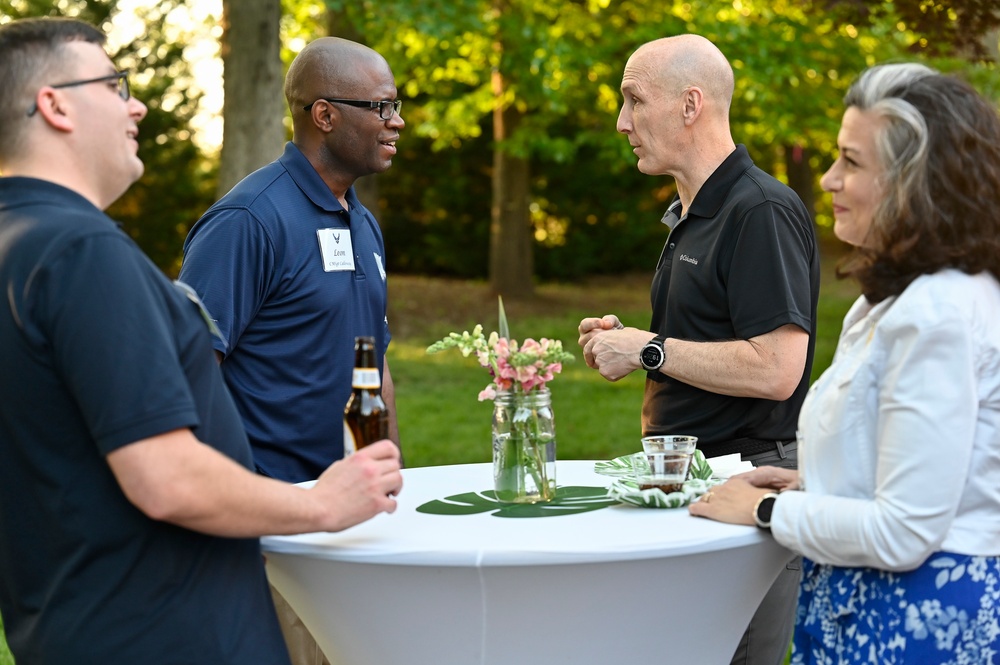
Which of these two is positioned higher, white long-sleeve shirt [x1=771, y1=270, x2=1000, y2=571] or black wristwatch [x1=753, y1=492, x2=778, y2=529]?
white long-sleeve shirt [x1=771, y1=270, x2=1000, y2=571]

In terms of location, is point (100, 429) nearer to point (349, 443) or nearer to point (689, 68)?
point (349, 443)

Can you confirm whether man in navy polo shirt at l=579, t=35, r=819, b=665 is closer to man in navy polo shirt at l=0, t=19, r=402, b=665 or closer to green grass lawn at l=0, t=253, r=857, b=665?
man in navy polo shirt at l=0, t=19, r=402, b=665

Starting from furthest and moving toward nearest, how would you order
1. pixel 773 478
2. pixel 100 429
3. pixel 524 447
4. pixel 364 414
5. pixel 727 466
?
pixel 727 466, pixel 524 447, pixel 773 478, pixel 364 414, pixel 100 429

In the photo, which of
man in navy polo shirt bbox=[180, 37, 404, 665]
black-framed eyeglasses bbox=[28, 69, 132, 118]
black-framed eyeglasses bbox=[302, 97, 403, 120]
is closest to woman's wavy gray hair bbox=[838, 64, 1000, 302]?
black-framed eyeglasses bbox=[28, 69, 132, 118]

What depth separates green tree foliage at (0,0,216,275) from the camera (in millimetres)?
13969

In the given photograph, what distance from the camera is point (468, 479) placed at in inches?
125

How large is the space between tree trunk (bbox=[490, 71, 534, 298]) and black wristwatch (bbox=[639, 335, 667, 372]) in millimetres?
14068

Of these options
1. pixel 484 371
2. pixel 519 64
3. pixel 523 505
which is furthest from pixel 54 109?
pixel 519 64

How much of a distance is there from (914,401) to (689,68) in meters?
1.80

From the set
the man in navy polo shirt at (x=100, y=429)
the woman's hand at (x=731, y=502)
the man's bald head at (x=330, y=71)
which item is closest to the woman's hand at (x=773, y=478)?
the woman's hand at (x=731, y=502)

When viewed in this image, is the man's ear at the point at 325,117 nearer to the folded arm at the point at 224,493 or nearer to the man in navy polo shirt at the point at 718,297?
the man in navy polo shirt at the point at 718,297

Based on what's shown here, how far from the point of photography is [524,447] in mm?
2742

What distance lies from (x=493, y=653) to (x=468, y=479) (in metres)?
0.87

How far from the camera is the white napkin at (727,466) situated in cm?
294
